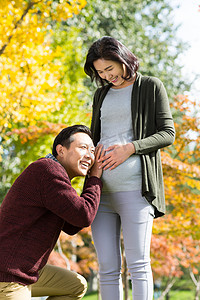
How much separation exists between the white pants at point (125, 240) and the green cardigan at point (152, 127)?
4.7 inches

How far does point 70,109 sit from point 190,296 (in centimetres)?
1076

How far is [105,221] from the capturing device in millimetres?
2205

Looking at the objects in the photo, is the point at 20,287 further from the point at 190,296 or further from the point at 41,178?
the point at 190,296

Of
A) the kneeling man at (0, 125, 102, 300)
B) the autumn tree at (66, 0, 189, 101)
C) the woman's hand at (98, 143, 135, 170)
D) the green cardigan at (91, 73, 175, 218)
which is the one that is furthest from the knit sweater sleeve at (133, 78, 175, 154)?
the autumn tree at (66, 0, 189, 101)

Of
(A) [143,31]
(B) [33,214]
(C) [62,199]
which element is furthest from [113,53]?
(A) [143,31]

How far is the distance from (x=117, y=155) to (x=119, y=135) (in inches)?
6.6

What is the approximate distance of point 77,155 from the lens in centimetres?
212

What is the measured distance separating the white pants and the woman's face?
26.8 inches

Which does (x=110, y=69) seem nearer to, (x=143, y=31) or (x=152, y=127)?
(x=152, y=127)

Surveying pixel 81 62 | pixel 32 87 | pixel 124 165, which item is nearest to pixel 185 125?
pixel 32 87

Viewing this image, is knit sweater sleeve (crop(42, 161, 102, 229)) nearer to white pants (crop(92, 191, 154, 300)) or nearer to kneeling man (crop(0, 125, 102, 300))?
kneeling man (crop(0, 125, 102, 300))

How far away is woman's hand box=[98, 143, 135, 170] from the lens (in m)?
2.12

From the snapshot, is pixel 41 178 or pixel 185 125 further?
pixel 185 125

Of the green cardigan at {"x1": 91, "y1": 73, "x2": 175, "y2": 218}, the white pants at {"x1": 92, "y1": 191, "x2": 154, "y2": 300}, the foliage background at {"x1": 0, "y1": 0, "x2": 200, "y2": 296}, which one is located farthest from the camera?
the foliage background at {"x1": 0, "y1": 0, "x2": 200, "y2": 296}
